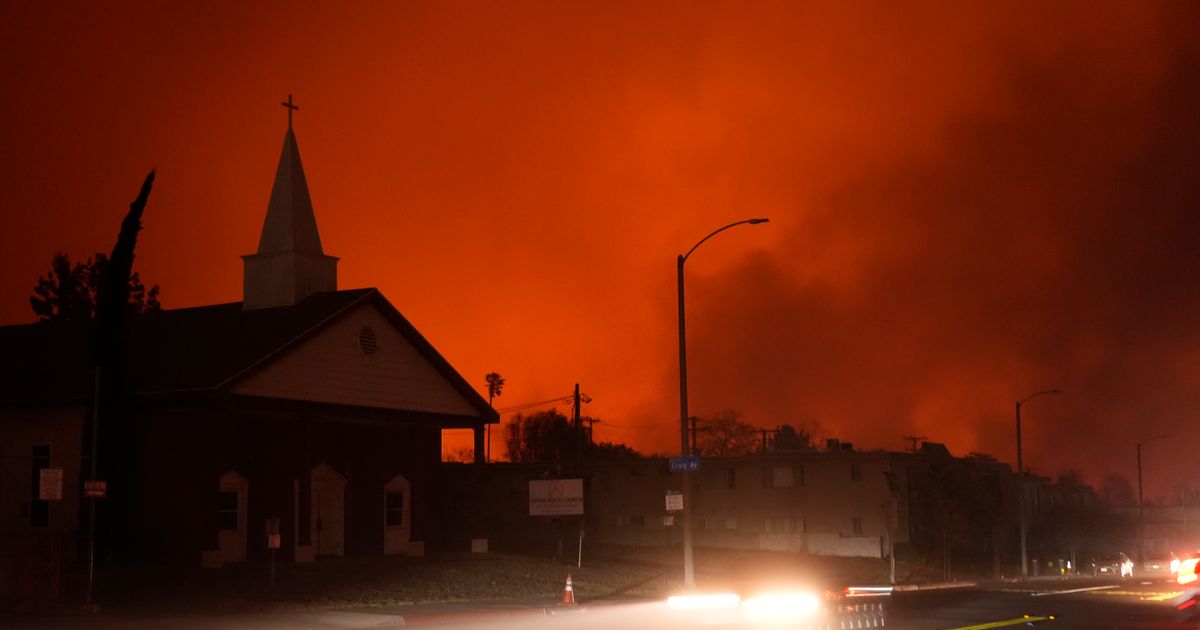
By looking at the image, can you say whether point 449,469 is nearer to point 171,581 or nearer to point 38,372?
point 38,372

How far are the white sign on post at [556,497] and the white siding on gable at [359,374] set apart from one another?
385 cm

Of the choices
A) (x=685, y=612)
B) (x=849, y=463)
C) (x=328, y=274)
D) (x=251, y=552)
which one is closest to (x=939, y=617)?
(x=685, y=612)

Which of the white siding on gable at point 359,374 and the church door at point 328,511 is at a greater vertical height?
the white siding on gable at point 359,374

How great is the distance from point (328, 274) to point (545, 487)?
36.3 ft

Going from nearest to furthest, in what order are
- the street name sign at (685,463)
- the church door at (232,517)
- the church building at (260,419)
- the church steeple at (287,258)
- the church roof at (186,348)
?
1. the street name sign at (685,463)
2. the church building at (260,419)
3. the church roof at (186,348)
4. the church door at (232,517)
5. the church steeple at (287,258)

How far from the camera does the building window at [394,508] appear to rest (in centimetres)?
4888

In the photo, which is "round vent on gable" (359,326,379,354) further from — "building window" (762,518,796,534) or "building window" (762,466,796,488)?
"building window" (762,518,796,534)

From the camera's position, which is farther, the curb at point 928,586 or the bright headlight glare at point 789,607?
the curb at point 928,586

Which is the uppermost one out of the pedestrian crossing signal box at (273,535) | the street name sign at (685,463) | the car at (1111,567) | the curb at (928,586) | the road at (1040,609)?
the street name sign at (685,463)

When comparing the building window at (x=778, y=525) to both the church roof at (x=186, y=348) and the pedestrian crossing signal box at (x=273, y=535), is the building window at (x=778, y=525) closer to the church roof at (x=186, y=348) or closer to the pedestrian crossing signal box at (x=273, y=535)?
the church roof at (x=186, y=348)

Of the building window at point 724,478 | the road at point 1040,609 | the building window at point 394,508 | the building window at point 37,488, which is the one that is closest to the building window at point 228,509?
the building window at point 37,488

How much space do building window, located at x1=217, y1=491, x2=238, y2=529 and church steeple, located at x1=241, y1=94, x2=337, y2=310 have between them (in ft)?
25.9

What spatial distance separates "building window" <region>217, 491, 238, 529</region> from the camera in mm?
42531

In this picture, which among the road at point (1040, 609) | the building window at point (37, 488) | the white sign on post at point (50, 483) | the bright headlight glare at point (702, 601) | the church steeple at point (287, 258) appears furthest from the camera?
the church steeple at point (287, 258)
